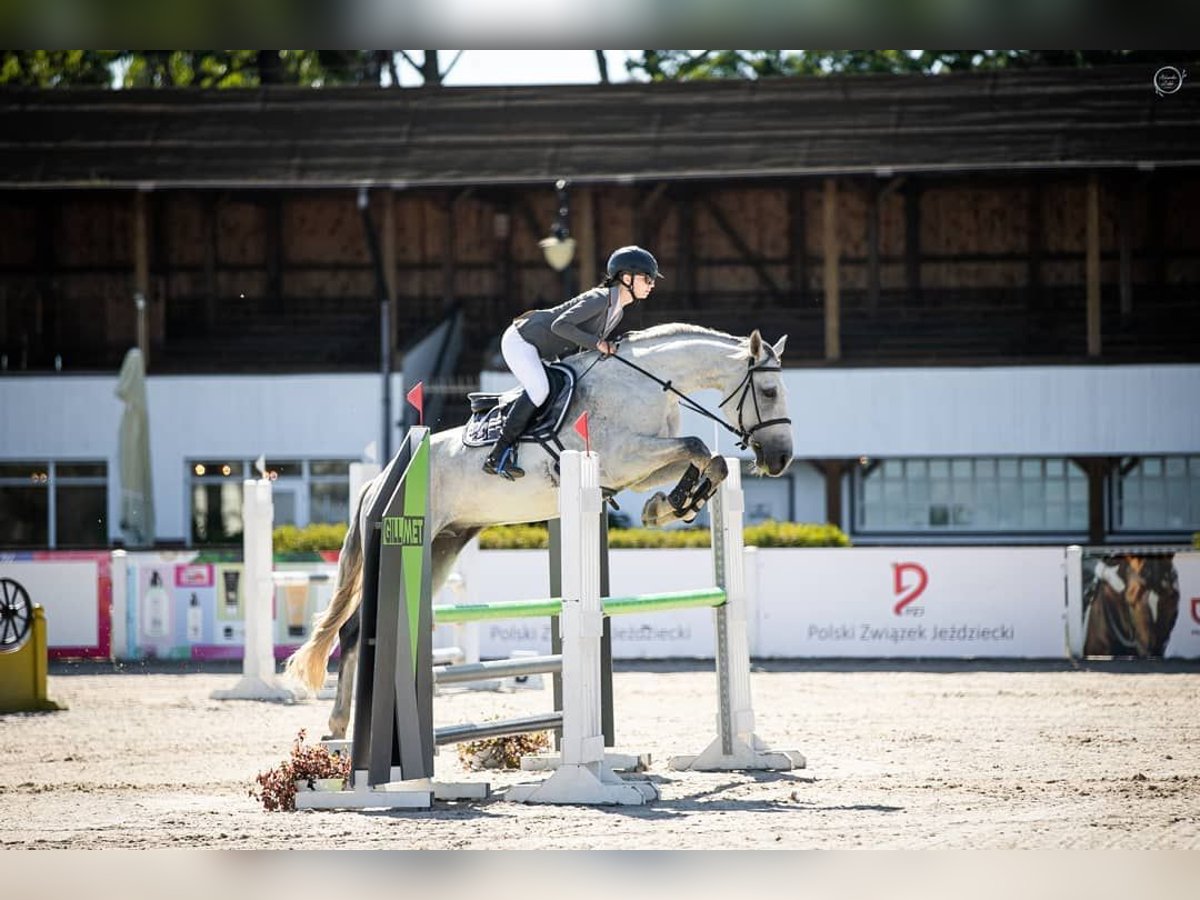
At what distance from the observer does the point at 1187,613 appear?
15531 mm

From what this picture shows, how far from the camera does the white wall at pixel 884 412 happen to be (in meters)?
23.4

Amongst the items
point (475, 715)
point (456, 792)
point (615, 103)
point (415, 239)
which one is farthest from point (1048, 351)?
point (456, 792)

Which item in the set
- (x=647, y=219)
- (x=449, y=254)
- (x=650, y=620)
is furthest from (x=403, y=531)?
(x=647, y=219)

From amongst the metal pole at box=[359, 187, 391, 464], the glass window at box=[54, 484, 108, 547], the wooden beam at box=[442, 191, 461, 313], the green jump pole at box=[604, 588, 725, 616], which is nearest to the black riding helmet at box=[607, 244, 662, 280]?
the green jump pole at box=[604, 588, 725, 616]

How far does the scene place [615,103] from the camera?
25.5m

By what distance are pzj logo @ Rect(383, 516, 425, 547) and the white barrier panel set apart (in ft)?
33.6

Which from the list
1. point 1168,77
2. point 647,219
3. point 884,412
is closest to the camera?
point 1168,77

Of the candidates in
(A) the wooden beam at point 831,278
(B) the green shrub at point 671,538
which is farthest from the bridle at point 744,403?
(A) the wooden beam at point 831,278

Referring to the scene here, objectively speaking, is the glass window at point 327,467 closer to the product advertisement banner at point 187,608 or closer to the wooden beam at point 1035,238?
the product advertisement banner at point 187,608

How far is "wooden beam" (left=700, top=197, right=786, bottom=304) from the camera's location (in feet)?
92.5

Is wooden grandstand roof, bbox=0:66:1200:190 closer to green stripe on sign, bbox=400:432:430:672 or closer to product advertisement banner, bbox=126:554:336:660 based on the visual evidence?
product advertisement banner, bbox=126:554:336:660

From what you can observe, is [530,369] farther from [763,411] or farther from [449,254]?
[449,254]

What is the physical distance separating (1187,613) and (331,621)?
983cm

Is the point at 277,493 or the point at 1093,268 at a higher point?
the point at 1093,268
